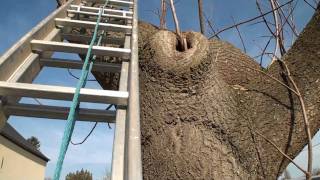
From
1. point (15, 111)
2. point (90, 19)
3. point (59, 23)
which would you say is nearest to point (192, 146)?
point (15, 111)

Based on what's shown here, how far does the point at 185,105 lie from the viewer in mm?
1936

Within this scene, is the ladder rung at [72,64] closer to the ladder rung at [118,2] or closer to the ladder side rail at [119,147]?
the ladder side rail at [119,147]

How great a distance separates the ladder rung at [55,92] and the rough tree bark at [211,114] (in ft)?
1.94

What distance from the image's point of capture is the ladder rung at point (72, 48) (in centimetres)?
180

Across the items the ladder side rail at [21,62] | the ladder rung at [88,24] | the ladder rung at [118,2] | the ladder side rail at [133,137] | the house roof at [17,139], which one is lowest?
the ladder side rail at [133,137]

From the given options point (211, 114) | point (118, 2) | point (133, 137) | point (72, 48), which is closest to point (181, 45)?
point (211, 114)

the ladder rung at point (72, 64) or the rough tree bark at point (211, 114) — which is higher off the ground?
the ladder rung at point (72, 64)

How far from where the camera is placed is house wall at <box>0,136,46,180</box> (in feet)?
50.3

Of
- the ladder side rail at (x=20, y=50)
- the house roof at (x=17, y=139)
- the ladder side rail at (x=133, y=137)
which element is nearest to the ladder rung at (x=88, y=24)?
the ladder side rail at (x=20, y=50)

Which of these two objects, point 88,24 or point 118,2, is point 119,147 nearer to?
point 88,24

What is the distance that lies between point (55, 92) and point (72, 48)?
1.79 feet

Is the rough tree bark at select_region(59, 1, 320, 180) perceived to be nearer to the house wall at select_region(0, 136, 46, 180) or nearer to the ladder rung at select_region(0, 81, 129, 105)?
the ladder rung at select_region(0, 81, 129, 105)

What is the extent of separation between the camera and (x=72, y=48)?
1.85 metres

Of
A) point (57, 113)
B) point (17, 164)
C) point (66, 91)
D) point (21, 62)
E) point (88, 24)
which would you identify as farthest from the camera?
point (17, 164)
